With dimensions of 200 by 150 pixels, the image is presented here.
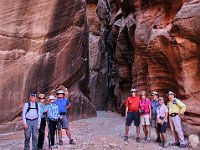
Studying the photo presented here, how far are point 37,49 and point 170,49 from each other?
6.82 metres

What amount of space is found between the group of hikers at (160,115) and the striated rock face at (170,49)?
189 cm

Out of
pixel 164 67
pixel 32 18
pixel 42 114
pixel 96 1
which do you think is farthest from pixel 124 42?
pixel 96 1

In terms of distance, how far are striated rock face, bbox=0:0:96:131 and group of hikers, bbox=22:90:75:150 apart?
4596 mm

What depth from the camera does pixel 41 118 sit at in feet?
29.5

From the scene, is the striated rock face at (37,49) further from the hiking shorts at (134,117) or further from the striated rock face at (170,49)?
the hiking shorts at (134,117)

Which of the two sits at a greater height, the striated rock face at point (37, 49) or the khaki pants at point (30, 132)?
the striated rock face at point (37, 49)

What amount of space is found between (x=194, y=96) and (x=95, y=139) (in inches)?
208

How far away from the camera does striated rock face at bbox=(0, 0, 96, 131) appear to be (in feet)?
43.5

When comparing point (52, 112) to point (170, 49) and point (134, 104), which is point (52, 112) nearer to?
point (134, 104)

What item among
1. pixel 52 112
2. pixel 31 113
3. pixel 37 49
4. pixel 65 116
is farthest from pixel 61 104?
pixel 37 49

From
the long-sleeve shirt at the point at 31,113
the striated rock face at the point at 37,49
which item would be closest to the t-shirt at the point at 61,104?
the long-sleeve shirt at the point at 31,113

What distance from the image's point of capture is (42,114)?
29.4 feet

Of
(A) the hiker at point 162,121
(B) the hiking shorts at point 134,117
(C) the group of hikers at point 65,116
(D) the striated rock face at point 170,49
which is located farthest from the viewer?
(D) the striated rock face at point 170,49

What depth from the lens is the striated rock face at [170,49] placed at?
12195mm
